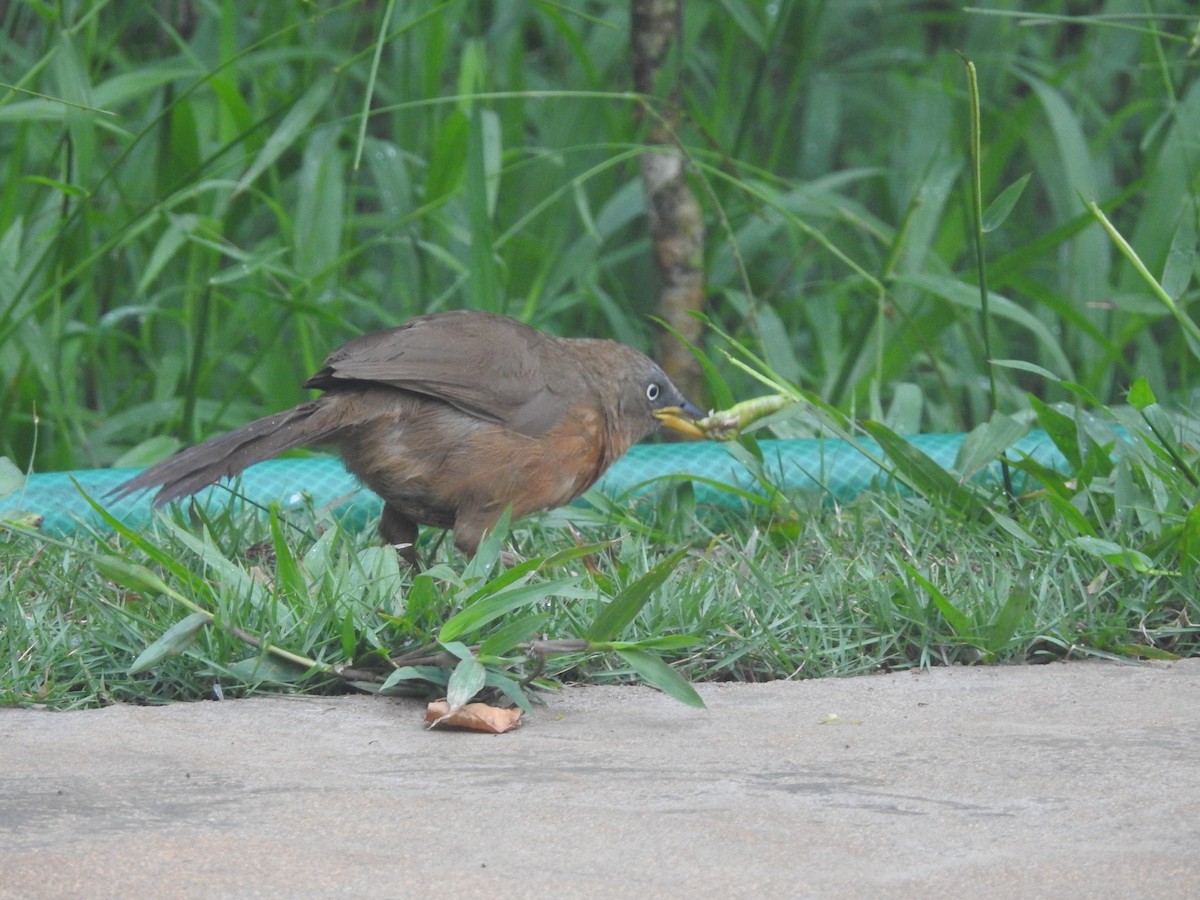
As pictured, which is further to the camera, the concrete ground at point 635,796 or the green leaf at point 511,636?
the green leaf at point 511,636

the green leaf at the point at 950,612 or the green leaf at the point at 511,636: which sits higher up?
the green leaf at the point at 511,636

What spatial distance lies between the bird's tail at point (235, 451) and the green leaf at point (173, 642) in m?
0.72

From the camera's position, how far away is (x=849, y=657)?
324 centimetres

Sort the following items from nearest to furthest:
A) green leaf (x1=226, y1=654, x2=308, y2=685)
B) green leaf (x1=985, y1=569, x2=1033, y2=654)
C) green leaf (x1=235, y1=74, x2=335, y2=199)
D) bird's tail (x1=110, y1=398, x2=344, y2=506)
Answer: green leaf (x1=226, y1=654, x2=308, y2=685)
green leaf (x1=985, y1=569, x2=1033, y2=654)
bird's tail (x1=110, y1=398, x2=344, y2=506)
green leaf (x1=235, y1=74, x2=335, y2=199)

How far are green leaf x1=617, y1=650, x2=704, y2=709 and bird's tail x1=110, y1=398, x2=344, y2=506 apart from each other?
1171 mm

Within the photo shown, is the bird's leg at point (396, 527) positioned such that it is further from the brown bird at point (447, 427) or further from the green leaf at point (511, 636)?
the green leaf at point (511, 636)

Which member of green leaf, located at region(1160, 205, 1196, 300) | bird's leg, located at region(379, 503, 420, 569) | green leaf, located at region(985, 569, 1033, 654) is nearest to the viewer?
green leaf, located at region(985, 569, 1033, 654)

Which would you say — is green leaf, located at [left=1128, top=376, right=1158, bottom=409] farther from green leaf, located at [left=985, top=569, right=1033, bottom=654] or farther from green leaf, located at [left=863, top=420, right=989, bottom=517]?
green leaf, located at [left=985, top=569, right=1033, bottom=654]

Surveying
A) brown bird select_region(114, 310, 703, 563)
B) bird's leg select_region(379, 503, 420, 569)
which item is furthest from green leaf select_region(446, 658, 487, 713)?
bird's leg select_region(379, 503, 420, 569)

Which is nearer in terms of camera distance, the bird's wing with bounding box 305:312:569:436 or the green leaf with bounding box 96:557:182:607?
the green leaf with bounding box 96:557:182:607

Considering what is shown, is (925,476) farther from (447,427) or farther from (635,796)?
(635,796)

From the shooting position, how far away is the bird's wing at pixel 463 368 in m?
3.86

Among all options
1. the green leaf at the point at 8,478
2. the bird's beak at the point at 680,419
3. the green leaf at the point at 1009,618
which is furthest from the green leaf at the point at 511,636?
the bird's beak at the point at 680,419

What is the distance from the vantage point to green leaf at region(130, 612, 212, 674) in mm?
2816
